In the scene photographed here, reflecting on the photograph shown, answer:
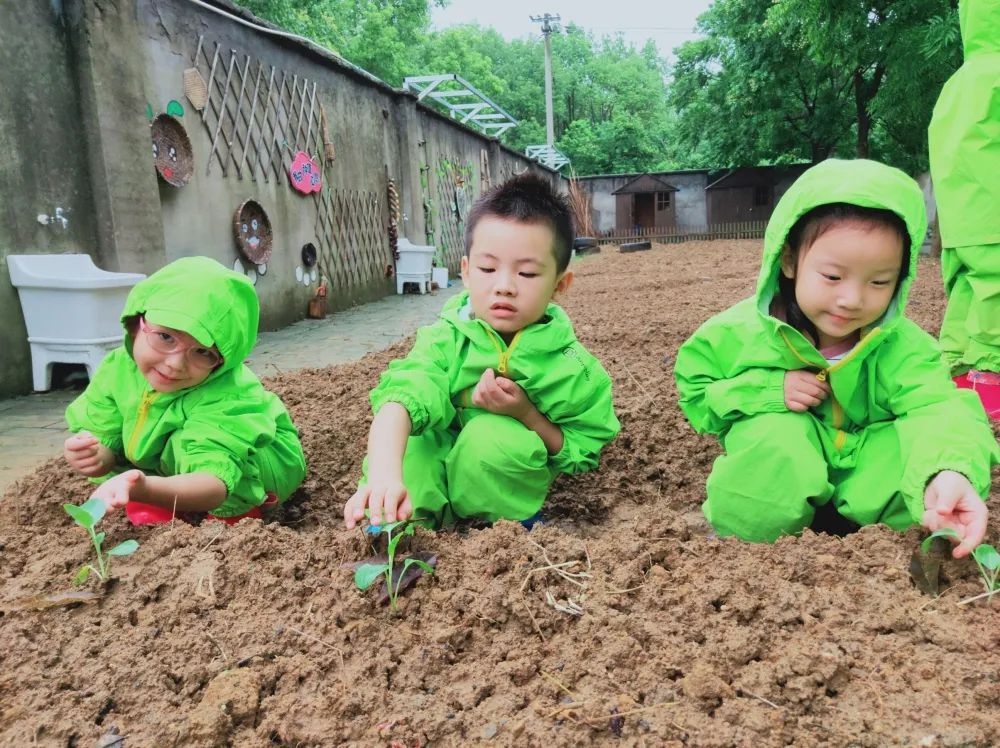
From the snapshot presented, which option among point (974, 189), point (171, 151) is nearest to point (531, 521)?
point (974, 189)

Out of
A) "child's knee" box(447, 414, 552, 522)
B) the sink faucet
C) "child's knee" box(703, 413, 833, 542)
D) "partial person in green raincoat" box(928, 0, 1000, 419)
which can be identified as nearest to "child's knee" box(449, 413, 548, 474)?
"child's knee" box(447, 414, 552, 522)

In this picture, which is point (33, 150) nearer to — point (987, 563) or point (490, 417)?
point (490, 417)

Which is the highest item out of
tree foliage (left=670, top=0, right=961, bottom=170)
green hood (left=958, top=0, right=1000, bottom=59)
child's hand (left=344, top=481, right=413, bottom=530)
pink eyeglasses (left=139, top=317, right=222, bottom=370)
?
tree foliage (left=670, top=0, right=961, bottom=170)

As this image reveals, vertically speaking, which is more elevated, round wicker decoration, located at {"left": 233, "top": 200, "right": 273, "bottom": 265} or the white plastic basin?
round wicker decoration, located at {"left": 233, "top": 200, "right": 273, "bottom": 265}

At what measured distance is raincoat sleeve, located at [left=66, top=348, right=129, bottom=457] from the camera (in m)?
2.04

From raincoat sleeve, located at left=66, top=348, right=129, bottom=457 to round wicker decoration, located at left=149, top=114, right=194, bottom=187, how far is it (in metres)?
3.14

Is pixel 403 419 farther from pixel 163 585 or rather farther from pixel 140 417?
pixel 140 417

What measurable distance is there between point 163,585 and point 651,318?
13.2 ft

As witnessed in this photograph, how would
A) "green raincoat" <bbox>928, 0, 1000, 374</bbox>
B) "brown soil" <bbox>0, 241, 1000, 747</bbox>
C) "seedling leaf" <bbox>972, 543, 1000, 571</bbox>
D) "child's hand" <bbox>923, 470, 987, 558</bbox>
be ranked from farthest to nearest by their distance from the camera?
"green raincoat" <bbox>928, 0, 1000, 374</bbox>
"child's hand" <bbox>923, 470, 987, 558</bbox>
"seedling leaf" <bbox>972, 543, 1000, 571</bbox>
"brown soil" <bbox>0, 241, 1000, 747</bbox>

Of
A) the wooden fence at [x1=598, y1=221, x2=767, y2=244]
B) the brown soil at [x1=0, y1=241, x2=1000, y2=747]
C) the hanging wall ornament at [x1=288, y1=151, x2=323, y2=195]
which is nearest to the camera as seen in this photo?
the brown soil at [x1=0, y1=241, x2=1000, y2=747]

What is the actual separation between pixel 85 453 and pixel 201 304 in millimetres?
502

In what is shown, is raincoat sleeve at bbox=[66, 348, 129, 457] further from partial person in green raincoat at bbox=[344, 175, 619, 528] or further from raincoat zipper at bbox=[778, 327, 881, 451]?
raincoat zipper at bbox=[778, 327, 881, 451]

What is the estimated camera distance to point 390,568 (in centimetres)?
129

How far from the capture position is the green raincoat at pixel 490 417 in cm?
183
